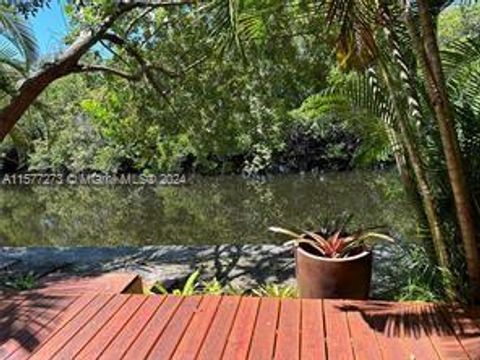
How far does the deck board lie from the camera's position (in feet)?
8.38

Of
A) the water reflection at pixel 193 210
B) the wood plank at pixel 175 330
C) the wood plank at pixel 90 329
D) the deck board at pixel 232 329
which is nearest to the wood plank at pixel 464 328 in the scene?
the deck board at pixel 232 329

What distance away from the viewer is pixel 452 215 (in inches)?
131

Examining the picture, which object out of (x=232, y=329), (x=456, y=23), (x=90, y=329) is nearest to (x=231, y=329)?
(x=232, y=329)

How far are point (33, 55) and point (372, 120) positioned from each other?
14.4 feet

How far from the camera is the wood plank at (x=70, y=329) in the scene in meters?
2.66

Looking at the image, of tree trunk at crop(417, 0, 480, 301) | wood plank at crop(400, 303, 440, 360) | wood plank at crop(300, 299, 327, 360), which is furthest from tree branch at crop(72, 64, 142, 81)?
wood plank at crop(400, 303, 440, 360)

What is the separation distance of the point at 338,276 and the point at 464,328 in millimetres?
794

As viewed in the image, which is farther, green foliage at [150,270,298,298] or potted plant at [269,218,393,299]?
green foliage at [150,270,298,298]

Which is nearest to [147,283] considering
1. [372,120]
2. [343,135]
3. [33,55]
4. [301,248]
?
[301,248]

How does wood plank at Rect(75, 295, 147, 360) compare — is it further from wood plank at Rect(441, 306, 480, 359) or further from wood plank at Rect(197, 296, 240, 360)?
wood plank at Rect(441, 306, 480, 359)

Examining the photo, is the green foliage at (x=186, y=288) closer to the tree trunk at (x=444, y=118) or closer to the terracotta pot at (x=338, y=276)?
the terracotta pot at (x=338, y=276)

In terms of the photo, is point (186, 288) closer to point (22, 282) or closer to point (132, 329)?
point (132, 329)

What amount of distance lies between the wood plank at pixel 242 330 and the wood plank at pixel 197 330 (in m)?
0.14

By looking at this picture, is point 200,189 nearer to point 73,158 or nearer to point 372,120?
point 73,158
